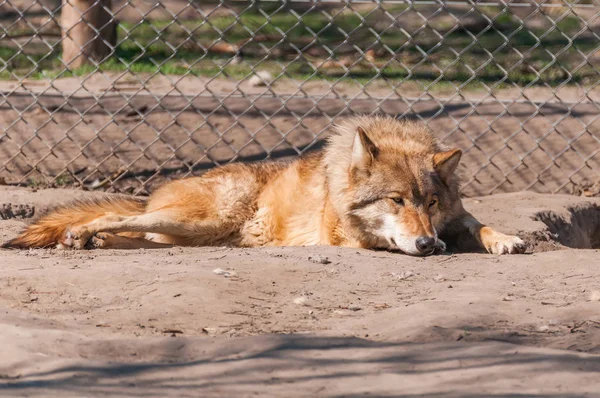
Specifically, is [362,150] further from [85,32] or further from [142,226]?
[85,32]

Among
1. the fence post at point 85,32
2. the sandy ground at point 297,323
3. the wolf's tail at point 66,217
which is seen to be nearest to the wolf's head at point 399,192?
the sandy ground at point 297,323

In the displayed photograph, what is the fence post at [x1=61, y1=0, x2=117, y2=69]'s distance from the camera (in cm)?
816

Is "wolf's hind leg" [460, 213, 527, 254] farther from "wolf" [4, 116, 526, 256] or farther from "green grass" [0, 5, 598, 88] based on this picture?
"green grass" [0, 5, 598, 88]

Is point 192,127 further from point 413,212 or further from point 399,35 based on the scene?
point 399,35

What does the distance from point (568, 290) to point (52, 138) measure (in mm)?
4325

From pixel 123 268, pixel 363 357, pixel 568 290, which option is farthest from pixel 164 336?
pixel 568 290

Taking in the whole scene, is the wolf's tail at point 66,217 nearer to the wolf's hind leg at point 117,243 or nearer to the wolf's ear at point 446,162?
the wolf's hind leg at point 117,243

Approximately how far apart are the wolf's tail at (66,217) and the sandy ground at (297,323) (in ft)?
0.78

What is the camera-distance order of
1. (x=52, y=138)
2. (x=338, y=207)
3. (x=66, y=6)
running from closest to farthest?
(x=338, y=207)
(x=52, y=138)
(x=66, y=6)

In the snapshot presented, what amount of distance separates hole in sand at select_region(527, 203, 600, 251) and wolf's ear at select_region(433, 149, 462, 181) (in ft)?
2.54

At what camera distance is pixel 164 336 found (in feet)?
11.1

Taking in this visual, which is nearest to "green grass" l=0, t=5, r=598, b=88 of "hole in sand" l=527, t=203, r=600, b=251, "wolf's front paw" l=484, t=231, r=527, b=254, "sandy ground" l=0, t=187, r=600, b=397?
"hole in sand" l=527, t=203, r=600, b=251

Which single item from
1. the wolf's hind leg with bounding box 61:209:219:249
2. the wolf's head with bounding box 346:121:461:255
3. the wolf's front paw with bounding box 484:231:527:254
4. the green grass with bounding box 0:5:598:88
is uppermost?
the green grass with bounding box 0:5:598:88

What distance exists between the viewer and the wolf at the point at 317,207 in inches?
211
